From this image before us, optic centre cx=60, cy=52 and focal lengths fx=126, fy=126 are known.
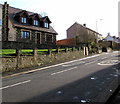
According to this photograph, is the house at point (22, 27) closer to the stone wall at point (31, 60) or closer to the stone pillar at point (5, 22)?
the stone pillar at point (5, 22)

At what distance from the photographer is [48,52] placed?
701 inches

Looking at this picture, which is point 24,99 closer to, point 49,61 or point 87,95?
point 87,95

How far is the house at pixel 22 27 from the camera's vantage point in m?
24.9

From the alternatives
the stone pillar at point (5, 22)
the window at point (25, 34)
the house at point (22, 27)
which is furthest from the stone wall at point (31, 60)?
the stone pillar at point (5, 22)

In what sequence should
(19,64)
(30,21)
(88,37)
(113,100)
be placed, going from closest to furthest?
(113,100) → (19,64) → (30,21) → (88,37)

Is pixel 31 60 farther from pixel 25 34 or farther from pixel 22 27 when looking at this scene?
pixel 25 34

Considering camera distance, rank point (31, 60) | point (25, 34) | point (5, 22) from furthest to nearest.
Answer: point (25, 34) → point (5, 22) → point (31, 60)

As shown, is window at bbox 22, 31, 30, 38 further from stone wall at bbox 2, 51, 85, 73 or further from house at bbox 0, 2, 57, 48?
stone wall at bbox 2, 51, 85, 73

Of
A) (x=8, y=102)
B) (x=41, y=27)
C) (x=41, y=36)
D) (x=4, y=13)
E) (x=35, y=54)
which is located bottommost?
(x=8, y=102)

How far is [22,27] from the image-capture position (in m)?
25.1

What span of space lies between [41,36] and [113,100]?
25830 mm

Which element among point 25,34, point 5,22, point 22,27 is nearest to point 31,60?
point 22,27

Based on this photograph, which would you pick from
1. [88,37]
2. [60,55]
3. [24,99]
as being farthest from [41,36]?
[24,99]

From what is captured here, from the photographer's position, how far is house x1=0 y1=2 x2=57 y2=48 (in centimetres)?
2486
